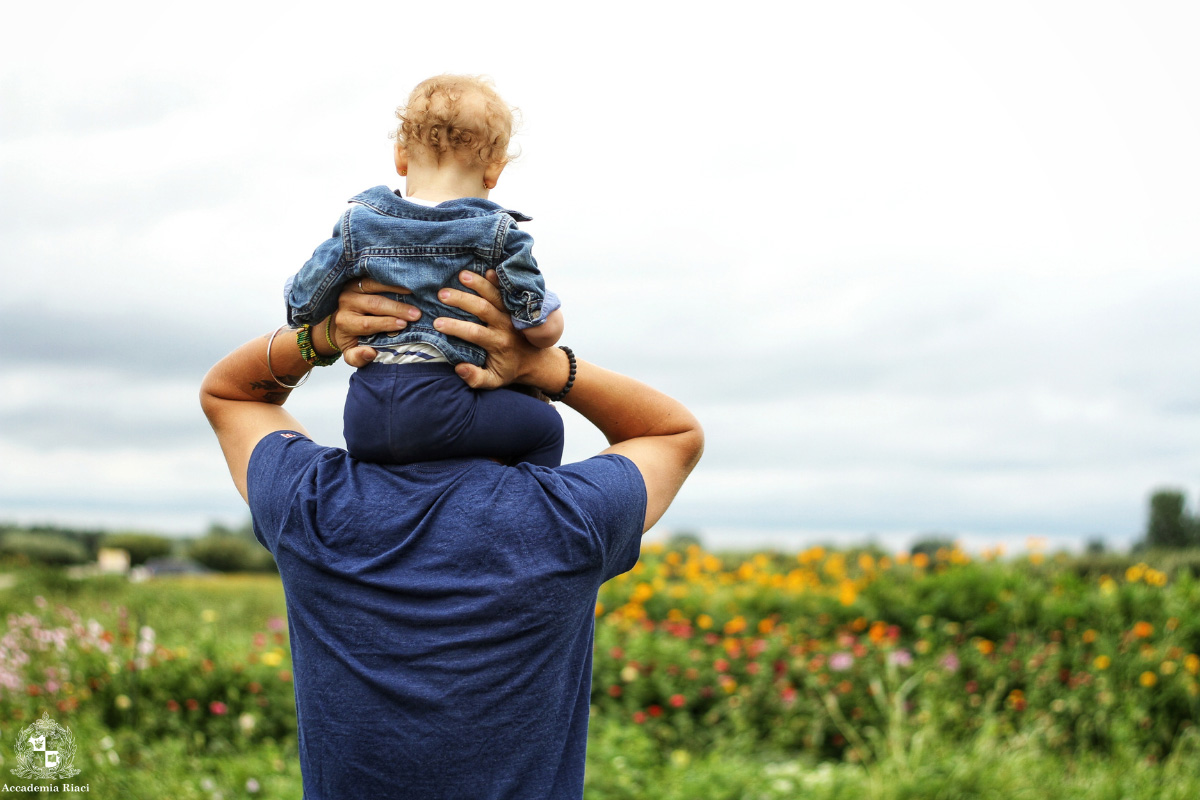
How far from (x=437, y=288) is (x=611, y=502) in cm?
54

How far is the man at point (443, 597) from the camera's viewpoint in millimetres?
1683

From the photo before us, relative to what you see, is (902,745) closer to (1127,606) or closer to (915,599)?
(915,599)

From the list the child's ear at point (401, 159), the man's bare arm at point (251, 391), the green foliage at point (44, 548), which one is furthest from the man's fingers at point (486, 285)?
the green foliage at point (44, 548)

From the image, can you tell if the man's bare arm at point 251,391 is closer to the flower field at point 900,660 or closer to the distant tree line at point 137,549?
the flower field at point 900,660

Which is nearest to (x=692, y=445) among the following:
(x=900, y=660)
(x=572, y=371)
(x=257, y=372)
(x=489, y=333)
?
(x=572, y=371)

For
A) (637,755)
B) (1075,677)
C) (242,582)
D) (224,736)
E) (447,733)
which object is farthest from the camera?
(242,582)

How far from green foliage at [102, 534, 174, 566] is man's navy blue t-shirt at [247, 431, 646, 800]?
14.3m

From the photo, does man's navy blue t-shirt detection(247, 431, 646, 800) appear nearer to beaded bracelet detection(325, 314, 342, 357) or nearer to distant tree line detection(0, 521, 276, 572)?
beaded bracelet detection(325, 314, 342, 357)

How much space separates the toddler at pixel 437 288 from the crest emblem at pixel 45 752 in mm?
3723

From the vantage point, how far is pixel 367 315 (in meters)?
1.84

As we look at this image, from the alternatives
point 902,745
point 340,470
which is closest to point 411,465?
point 340,470

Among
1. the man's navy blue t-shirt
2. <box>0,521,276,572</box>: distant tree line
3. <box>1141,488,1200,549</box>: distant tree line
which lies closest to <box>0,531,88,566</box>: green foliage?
<box>0,521,276,572</box>: distant tree line

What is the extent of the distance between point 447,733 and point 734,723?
4.21 m

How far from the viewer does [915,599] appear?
285 inches
